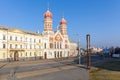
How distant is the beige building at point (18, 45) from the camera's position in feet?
222

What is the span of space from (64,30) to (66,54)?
14.5 meters

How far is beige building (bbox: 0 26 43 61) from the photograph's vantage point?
6775 cm

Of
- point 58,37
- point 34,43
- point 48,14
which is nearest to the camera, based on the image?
point 34,43

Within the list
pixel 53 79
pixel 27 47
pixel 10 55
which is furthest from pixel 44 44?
pixel 53 79

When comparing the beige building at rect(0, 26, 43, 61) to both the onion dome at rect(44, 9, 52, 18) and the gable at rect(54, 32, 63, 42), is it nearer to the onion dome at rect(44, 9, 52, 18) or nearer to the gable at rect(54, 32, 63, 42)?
the onion dome at rect(44, 9, 52, 18)

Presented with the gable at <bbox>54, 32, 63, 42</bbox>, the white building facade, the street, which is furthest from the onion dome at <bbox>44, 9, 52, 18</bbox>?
the street

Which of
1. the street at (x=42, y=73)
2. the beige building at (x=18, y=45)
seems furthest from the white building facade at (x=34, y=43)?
the street at (x=42, y=73)

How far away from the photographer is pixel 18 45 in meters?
74.9

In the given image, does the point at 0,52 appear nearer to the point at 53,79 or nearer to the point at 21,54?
the point at 21,54

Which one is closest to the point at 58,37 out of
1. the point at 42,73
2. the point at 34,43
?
the point at 34,43

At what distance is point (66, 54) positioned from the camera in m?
117

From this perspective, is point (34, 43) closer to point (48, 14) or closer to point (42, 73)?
point (48, 14)

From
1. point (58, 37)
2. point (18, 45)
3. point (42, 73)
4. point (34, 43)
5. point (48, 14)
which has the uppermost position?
point (48, 14)

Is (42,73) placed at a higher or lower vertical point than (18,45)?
lower
